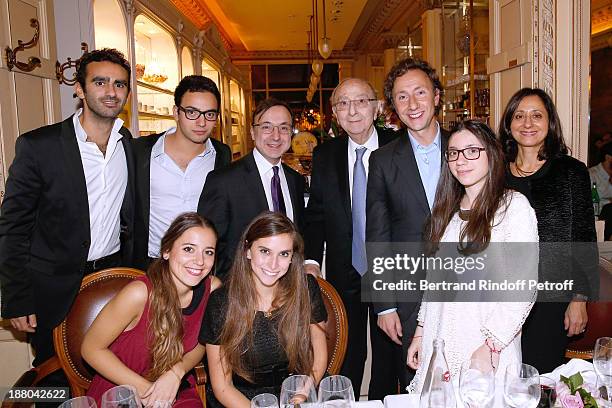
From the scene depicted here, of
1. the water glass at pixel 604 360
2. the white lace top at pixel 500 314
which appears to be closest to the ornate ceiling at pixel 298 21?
the white lace top at pixel 500 314

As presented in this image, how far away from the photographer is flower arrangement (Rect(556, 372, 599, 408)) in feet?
3.45

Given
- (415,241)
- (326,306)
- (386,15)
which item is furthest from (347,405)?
(386,15)

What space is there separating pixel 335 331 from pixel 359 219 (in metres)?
0.62

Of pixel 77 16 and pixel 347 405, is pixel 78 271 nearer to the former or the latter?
pixel 347 405

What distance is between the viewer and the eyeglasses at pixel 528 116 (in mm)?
2188

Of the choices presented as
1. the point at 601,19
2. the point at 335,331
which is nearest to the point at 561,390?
the point at 335,331

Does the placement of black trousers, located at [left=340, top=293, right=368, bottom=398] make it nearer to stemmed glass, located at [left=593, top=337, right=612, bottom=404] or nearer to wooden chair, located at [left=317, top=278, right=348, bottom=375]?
wooden chair, located at [left=317, top=278, right=348, bottom=375]

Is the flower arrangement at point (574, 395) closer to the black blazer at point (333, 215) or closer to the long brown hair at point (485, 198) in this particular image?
the long brown hair at point (485, 198)

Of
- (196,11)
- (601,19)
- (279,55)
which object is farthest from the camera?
(279,55)

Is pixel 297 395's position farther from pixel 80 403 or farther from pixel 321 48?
pixel 321 48

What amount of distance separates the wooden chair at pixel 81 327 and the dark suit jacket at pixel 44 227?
0.90 ft

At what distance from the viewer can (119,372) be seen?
166 centimetres

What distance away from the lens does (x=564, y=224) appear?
80.9 inches

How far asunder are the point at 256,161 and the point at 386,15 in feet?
23.4
